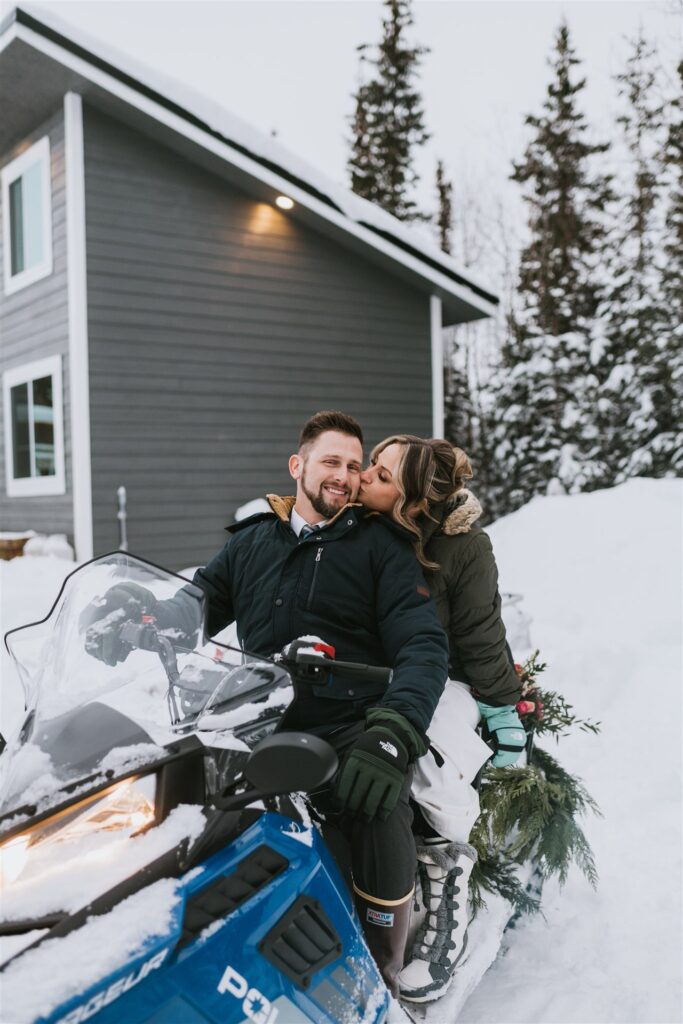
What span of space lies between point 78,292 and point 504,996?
7.37 metres

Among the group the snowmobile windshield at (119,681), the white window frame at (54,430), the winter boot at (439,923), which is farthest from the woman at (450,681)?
the white window frame at (54,430)

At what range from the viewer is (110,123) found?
8055 mm

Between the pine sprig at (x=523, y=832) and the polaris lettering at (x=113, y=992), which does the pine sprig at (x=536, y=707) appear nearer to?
the pine sprig at (x=523, y=832)

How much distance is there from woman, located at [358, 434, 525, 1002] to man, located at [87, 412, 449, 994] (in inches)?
5.2

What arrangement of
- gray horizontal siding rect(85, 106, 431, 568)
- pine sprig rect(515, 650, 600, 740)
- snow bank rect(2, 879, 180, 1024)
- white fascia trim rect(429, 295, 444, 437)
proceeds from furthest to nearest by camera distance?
white fascia trim rect(429, 295, 444, 437), gray horizontal siding rect(85, 106, 431, 568), pine sprig rect(515, 650, 600, 740), snow bank rect(2, 879, 180, 1024)

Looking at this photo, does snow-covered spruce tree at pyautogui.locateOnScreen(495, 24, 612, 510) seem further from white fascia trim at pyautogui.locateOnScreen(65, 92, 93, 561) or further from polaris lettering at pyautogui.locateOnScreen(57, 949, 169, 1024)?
polaris lettering at pyautogui.locateOnScreen(57, 949, 169, 1024)

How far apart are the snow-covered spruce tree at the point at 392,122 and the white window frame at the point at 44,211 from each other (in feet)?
40.7

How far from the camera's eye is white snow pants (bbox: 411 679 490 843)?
1.94 m

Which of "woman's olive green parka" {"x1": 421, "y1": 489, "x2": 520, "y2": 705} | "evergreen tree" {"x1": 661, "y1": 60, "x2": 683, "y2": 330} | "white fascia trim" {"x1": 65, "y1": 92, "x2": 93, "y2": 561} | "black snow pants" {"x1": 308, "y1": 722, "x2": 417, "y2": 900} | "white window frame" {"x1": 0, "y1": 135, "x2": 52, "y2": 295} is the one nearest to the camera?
"black snow pants" {"x1": 308, "y1": 722, "x2": 417, "y2": 900}

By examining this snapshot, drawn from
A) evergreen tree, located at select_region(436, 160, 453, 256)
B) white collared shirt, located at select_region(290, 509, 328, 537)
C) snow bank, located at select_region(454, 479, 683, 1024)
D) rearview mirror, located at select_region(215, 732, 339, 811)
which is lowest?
snow bank, located at select_region(454, 479, 683, 1024)

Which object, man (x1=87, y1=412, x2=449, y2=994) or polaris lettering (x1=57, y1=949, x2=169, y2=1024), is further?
man (x1=87, y1=412, x2=449, y2=994)

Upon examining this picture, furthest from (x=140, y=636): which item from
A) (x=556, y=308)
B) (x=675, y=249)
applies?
(x=556, y=308)

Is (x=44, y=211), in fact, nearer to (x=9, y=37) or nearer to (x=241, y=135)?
(x=9, y=37)

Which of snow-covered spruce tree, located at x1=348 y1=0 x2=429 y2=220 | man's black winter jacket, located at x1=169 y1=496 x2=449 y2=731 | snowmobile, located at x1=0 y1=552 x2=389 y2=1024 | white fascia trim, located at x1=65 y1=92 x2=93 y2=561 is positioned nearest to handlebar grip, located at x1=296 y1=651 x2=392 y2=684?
snowmobile, located at x1=0 y1=552 x2=389 y2=1024
